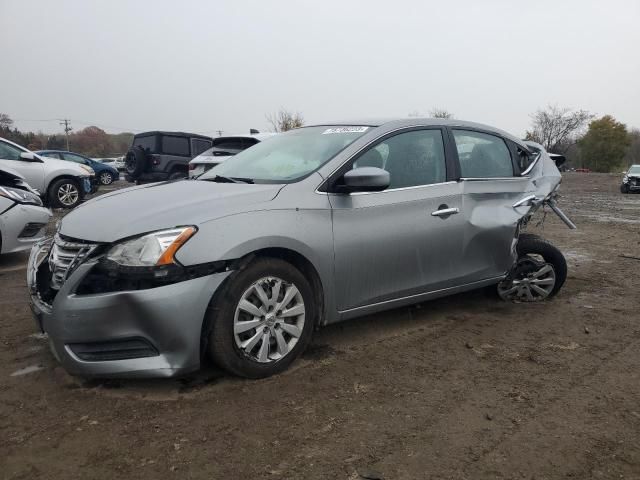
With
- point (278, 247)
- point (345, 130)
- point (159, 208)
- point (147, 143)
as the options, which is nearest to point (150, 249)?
point (159, 208)

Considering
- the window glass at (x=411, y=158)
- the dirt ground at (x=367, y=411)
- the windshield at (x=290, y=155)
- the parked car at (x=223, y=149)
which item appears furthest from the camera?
the parked car at (x=223, y=149)

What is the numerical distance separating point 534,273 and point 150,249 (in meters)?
3.46

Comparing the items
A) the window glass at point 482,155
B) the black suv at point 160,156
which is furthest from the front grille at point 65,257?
the black suv at point 160,156

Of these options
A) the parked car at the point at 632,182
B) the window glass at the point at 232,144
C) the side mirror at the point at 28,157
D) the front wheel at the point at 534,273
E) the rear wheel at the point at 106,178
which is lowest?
the parked car at the point at 632,182

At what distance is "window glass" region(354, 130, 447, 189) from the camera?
381 cm

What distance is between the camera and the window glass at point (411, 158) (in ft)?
12.5

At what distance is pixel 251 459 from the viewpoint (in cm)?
239

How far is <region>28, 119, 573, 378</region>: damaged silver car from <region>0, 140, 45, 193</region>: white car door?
7724 millimetres

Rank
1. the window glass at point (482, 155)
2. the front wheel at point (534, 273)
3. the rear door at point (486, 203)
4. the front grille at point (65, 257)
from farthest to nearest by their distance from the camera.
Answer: the front wheel at point (534, 273)
the window glass at point (482, 155)
the rear door at point (486, 203)
the front grille at point (65, 257)

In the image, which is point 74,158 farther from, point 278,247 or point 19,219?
point 278,247

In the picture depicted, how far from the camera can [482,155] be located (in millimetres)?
4520

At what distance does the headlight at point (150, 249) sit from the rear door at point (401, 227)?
1.02 m

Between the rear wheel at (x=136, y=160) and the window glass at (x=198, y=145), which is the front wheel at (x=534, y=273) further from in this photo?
the window glass at (x=198, y=145)

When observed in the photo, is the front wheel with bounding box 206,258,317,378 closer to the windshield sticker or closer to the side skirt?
the side skirt
